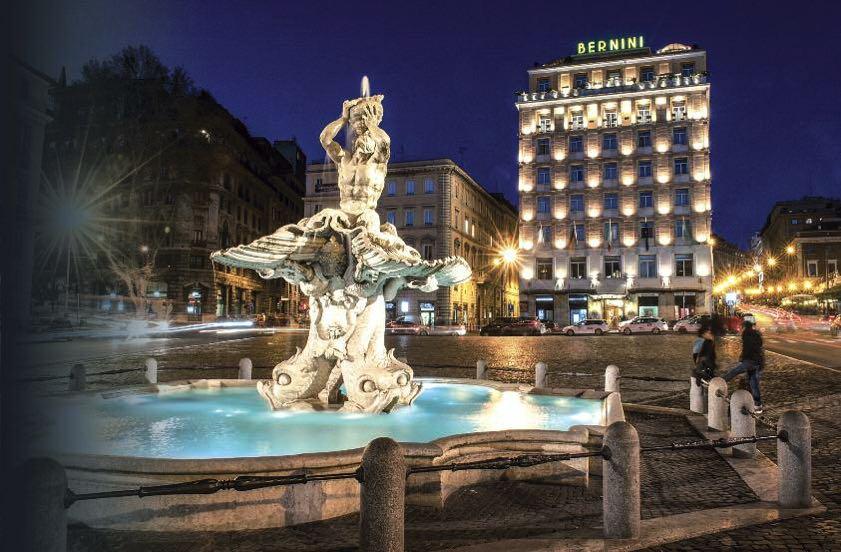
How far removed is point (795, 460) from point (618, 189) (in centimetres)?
5184

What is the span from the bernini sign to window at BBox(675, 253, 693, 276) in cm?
2070

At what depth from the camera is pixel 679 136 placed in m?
53.6

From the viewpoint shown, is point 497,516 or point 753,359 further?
point 753,359

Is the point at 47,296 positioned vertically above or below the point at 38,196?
below

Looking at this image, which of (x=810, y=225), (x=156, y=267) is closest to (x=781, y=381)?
(x=156, y=267)

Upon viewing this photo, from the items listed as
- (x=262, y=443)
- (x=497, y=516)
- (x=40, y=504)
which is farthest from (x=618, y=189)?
(x=40, y=504)

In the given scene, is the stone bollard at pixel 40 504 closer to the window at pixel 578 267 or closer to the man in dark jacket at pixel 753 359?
the man in dark jacket at pixel 753 359

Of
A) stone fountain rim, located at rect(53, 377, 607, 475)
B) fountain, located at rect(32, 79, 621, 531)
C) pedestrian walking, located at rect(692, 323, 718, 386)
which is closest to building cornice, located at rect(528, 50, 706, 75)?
pedestrian walking, located at rect(692, 323, 718, 386)

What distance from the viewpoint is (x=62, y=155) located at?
2947 centimetres

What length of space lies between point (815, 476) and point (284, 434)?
5.73 m

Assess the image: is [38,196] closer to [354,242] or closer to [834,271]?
[354,242]

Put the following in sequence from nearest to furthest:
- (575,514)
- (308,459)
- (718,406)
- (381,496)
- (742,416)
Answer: (381,496), (308,459), (575,514), (742,416), (718,406)

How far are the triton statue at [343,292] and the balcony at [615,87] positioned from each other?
51478 mm

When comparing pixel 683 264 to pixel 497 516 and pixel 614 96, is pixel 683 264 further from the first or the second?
pixel 497 516
